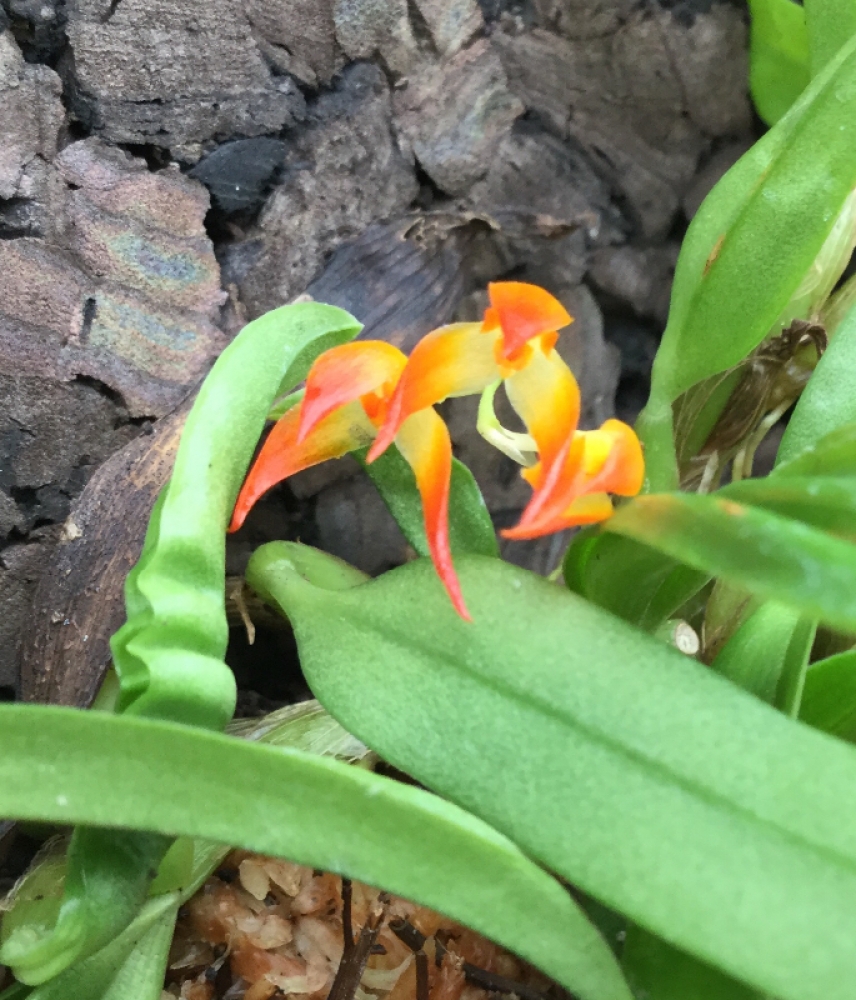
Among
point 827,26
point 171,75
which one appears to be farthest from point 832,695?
point 171,75

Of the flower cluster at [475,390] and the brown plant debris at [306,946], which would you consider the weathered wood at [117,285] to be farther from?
the brown plant debris at [306,946]

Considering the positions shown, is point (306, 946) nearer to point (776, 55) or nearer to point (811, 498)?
point (811, 498)

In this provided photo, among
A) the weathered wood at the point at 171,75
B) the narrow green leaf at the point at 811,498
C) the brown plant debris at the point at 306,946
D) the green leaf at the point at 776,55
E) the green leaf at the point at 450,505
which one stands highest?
the green leaf at the point at 776,55

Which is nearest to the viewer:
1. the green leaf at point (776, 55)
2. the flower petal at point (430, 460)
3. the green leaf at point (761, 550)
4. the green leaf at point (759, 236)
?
the green leaf at point (761, 550)

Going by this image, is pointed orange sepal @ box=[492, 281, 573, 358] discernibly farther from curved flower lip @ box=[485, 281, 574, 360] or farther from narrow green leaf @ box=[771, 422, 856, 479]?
narrow green leaf @ box=[771, 422, 856, 479]

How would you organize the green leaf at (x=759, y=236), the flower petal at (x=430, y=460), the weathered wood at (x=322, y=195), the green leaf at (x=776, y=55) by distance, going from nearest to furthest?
the flower petal at (x=430, y=460) → the green leaf at (x=759, y=236) → the weathered wood at (x=322, y=195) → the green leaf at (x=776, y=55)

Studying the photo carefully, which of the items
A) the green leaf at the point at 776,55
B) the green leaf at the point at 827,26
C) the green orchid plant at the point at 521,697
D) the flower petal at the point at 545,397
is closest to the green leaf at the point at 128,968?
the green orchid plant at the point at 521,697

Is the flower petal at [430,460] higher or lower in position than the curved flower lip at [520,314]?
lower
